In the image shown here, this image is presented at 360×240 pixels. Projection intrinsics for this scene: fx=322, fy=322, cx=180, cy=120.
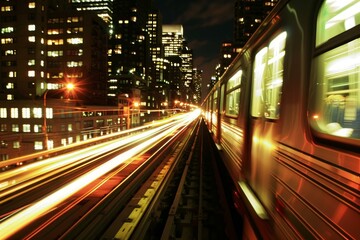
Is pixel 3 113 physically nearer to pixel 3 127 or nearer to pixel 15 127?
pixel 3 127

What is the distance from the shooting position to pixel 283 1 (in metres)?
3.59

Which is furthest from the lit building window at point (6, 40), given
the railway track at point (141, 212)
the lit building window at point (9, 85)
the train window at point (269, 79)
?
the train window at point (269, 79)

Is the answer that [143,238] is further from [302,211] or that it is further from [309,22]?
[309,22]

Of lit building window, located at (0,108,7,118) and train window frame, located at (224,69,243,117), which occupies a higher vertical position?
train window frame, located at (224,69,243,117)

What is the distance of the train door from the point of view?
3806mm

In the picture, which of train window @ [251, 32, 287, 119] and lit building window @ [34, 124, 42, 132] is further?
lit building window @ [34, 124, 42, 132]

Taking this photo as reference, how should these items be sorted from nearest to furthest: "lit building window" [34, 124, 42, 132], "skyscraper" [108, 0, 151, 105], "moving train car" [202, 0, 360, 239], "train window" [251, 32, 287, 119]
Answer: "moving train car" [202, 0, 360, 239] < "train window" [251, 32, 287, 119] < "lit building window" [34, 124, 42, 132] < "skyscraper" [108, 0, 151, 105]

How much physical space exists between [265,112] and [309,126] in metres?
1.73

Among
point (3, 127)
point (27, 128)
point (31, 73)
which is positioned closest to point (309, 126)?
point (27, 128)

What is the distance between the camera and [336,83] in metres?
2.36

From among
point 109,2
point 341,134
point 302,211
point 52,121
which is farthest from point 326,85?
point 109,2

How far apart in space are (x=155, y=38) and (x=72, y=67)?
4857 inches

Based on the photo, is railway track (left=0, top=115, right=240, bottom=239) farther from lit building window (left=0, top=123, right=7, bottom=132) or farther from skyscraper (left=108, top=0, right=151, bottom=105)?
skyscraper (left=108, top=0, right=151, bottom=105)

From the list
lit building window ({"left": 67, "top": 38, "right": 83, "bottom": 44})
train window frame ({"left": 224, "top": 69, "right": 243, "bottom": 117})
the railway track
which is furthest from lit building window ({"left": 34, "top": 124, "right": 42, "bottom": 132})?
train window frame ({"left": 224, "top": 69, "right": 243, "bottom": 117})
